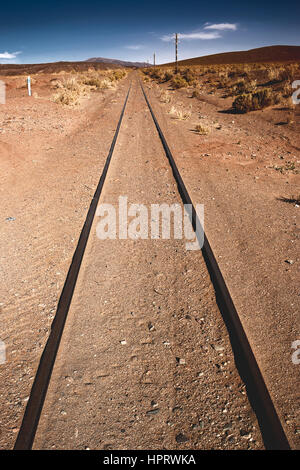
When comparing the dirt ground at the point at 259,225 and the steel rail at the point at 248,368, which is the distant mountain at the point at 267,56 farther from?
the steel rail at the point at 248,368

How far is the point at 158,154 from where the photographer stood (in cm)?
1048

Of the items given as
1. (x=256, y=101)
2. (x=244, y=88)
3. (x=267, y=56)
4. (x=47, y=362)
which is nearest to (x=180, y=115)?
(x=256, y=101)

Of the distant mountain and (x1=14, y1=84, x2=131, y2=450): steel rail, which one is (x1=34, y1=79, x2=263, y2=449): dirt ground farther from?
the distant mountain

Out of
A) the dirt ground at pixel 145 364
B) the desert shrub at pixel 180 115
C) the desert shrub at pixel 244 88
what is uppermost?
the desert shrub at pixel 244 88

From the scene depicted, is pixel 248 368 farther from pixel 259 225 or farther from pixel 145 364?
pixel 259 225

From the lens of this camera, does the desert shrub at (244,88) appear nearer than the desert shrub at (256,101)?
No

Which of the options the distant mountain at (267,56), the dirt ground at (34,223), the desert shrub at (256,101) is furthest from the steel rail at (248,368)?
the distant mountain at (267,56)

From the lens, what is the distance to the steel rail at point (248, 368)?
8.34 feet

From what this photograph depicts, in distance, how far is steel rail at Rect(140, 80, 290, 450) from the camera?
2541mm

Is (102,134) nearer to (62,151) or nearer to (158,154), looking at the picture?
(62,151)

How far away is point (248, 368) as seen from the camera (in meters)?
3.11

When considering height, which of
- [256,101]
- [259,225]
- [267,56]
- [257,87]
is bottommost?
[259,225]

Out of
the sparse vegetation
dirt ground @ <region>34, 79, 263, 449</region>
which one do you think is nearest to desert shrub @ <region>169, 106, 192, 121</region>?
the sparse vegetation

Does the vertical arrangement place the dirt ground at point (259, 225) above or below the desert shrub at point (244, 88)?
below
